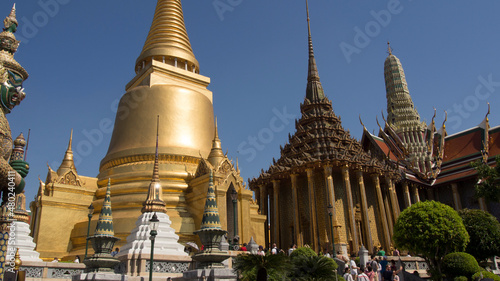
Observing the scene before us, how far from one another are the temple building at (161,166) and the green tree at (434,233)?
6856mm

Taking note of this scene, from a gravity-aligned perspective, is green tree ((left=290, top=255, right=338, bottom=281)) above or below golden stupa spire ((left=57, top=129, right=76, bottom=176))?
below

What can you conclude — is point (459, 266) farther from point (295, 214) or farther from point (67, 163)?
point (67, 163)

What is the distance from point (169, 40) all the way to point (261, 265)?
2030cm

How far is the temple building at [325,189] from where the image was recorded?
82.8ft

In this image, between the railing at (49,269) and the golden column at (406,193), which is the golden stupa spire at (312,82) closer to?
the golden column at (406,193)

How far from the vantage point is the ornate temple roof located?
26281 mm

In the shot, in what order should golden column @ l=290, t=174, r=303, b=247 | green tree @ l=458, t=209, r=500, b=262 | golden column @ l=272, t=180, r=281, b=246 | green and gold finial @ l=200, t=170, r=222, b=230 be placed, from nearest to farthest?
1. green and gold finial @ l=200, t=170, r=222, b=230
2. green tree @ l=458, t=209, r=500, b=262
3. golden column @ l=290, t=174, r=303, b=247
4. golden column @ l=272, t=180, r=281, b=246

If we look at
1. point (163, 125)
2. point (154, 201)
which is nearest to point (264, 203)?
point (163, 125)

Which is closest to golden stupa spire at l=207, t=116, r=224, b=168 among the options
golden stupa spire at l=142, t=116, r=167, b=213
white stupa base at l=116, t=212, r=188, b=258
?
golden stupa spire at l=142, t=116, r=167, b=213

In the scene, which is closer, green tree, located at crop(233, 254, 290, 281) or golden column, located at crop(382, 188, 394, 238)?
green tree, located at crop(233, 254, 290, 281)

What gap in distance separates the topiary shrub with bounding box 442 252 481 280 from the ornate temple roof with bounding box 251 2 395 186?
11.6 m

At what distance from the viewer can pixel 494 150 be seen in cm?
3288

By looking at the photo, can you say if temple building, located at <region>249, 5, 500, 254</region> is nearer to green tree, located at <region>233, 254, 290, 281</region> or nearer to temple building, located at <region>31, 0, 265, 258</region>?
temple building, located at <region>31, 0, 265, 258</region>

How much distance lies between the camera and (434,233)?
1505cm
